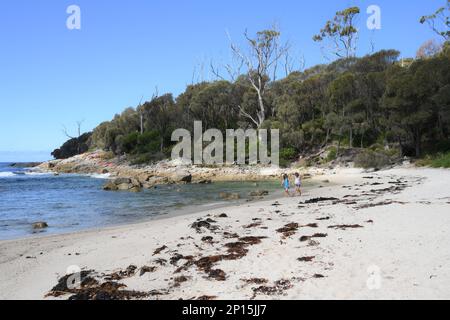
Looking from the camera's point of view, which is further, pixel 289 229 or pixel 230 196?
pixel 230 196

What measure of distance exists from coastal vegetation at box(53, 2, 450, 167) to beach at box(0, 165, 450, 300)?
21.3 meters

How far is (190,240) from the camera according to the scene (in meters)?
10.5

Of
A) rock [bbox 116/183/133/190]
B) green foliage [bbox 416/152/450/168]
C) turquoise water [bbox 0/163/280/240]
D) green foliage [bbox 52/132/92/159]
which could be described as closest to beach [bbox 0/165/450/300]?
turquoise water [bbox 0/163/280/240]

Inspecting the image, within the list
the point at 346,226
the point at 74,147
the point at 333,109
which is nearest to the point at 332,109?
the point at 333,109

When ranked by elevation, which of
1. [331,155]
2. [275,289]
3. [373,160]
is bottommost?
[275,289]

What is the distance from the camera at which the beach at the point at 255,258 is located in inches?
243

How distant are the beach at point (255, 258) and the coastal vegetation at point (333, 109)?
2134 centimetres

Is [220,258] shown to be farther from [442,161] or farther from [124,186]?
[442,161]

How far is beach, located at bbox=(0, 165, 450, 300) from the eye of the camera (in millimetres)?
6172

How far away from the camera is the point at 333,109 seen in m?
43.9

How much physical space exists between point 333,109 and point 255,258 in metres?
38.4

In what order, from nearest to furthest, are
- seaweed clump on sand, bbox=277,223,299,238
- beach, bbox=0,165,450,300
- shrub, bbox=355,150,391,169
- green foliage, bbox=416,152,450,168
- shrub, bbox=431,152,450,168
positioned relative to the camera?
beach, bbox=0,165,450,300 → seaweed clump on sand, bbox=277,223,299,238 → shrub, bbox=431,152,450,168 → green foliage, bbox=416,152,450,168 → shrub, bbox=355,150,391,169

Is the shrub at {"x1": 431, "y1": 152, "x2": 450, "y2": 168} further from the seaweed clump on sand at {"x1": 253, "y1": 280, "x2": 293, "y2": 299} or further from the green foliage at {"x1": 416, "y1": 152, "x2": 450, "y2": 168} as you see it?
the seaweed clump on sand at {"x1": 253, "y1": 280, "x2": 293, "y2": 299}
